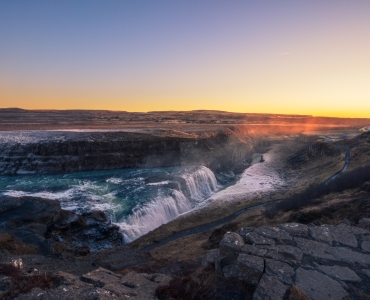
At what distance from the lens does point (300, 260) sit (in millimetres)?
8422

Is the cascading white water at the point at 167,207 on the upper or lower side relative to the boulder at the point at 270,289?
lower

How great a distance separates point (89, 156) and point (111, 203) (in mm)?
15238

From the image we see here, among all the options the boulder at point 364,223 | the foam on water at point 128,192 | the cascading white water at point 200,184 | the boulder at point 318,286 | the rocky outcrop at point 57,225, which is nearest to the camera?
the boulder at point 318,286

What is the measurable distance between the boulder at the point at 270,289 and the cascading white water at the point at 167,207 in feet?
44.0

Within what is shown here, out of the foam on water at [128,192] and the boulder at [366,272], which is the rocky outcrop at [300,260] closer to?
the boulder at [366,272]

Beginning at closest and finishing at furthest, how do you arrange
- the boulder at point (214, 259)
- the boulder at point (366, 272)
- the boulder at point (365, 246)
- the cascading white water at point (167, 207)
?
the boulder at point (366, 272), the boulder at point (214, 259), the boulder at point (365, 246), the cascading white water at point (167, 207)

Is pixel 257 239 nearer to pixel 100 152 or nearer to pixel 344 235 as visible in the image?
pixel 344 235

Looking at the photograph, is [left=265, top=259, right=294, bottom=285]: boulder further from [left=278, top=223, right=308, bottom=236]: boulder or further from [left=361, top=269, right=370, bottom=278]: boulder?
[left=278, top=223, right=308, bottom=236]: boulder

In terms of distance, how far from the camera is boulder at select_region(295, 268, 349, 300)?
702 cm

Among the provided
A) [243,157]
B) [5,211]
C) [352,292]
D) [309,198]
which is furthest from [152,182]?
[243,157]

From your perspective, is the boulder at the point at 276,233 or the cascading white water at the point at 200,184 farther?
the cascading white water at the point at 200,184

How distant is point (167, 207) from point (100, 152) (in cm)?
1698

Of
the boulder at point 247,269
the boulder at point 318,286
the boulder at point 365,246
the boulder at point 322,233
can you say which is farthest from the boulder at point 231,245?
the boulder at point 365,246

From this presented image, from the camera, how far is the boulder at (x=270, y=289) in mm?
6797
